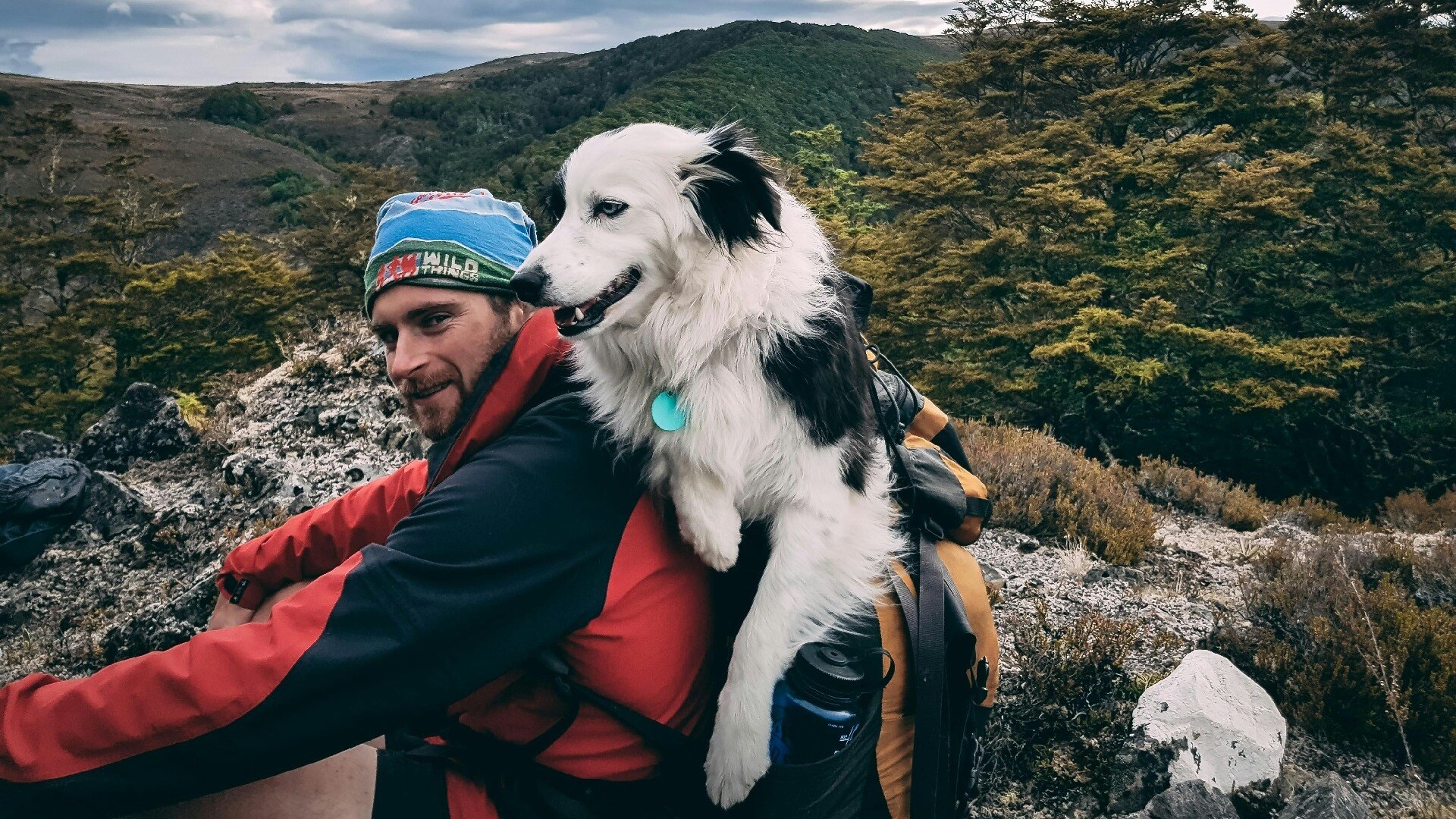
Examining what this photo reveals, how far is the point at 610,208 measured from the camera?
1.94 meters

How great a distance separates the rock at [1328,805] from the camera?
7.32ft

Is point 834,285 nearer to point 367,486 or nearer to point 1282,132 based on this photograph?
point 367,486

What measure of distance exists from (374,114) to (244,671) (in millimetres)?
67810

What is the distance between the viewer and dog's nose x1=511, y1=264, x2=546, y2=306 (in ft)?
5.67

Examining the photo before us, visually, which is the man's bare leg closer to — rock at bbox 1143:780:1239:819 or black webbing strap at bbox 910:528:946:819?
black webbing strap at bbox 910:528:946:819

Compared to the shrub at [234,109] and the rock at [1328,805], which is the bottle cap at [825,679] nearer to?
the rock at [1328,805]

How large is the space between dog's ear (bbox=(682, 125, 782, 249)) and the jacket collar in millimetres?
488

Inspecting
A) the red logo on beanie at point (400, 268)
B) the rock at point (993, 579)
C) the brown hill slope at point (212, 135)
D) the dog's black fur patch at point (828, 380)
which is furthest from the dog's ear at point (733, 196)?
the brown hill slope at point (212, 135)

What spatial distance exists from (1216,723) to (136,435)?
7.13 metres

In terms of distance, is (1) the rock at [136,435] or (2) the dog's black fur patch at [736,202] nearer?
(2) the dog's black fur patch at [736,202]

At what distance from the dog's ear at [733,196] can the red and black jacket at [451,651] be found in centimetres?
56

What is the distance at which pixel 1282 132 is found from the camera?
51.6ft

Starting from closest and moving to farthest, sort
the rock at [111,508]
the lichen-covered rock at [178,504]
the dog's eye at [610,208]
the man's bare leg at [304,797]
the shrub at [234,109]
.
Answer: the man's bare leg at [304,797] < the dog's eye at [610,208] < the lichen-covered rock at [178,504] < the rock at [111,508] < the shrub at [234,109]

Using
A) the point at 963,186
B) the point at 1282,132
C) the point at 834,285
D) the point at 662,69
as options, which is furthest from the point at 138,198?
the point at 662,69
